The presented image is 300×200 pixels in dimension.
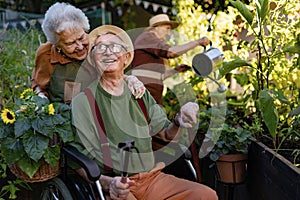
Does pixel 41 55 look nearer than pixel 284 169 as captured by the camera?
No

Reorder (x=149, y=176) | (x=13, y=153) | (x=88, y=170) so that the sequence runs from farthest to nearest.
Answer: (x=149, y=176) < (x=13, y=153) < (x=88, y=170)

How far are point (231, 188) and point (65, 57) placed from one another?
120 centimetres

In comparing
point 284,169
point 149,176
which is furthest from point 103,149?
point 284,169

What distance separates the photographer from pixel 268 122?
2.00m

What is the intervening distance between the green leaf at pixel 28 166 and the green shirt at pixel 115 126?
0.23 m

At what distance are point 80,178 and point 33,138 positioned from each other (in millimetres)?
352

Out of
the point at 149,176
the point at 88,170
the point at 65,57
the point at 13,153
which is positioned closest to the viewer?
the point at 88,170

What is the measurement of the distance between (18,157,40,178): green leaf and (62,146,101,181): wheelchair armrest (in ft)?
0.45

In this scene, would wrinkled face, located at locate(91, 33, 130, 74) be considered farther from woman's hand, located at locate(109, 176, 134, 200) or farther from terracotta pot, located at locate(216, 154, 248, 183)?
terracotta pot, located at locate(216, 154, 248, 183)

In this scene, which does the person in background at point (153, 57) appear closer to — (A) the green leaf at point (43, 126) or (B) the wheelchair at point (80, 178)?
(B) the wheelchair at point (80, 178)

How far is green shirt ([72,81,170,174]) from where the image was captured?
73.0 inches

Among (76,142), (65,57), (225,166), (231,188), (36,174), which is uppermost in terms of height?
(65,57)

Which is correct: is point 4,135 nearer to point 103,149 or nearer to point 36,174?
point 36,174

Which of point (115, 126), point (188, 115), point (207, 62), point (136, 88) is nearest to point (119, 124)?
point (115, 126)
